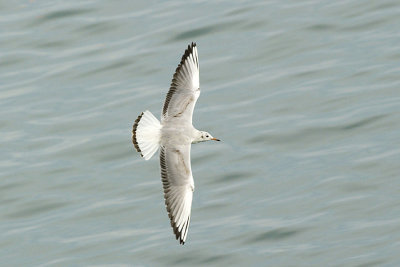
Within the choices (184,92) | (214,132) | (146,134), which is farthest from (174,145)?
(214,132)

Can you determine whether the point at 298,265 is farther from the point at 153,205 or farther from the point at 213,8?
the point at 213,8

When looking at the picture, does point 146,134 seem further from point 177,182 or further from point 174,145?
point 177,182

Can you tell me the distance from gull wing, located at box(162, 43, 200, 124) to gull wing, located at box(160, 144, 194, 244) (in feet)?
1.37

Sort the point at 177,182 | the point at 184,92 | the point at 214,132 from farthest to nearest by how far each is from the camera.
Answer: the point at 214,132 < the point at 184,92 < the point at 177,182

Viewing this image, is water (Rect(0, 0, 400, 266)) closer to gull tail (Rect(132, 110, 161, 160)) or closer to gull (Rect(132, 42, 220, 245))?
gull (Rect(132, 42, 220, 245))

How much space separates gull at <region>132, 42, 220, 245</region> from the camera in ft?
38.5

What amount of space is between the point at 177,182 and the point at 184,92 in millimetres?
1069

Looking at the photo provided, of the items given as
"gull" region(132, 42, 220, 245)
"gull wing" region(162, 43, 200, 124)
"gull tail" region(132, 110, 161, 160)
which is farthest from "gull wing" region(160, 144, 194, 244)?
"gull wing" region(162, 43, 200, 124)

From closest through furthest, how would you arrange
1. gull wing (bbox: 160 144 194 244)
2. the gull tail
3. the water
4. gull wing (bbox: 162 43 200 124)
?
the gull tail, gull wing (bbox: 160 144 194 244), gull wing (bbox: 162 43 200 124), the water

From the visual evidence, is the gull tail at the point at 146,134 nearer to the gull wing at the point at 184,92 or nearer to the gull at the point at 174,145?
the gull at the point at 174,145

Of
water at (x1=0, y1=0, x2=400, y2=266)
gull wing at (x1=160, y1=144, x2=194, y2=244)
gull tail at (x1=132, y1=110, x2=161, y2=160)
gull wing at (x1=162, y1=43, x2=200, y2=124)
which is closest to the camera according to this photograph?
gull tail at (x1=132, y1=110, x2=161, y2=160)

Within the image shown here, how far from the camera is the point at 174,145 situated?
11.8 metres

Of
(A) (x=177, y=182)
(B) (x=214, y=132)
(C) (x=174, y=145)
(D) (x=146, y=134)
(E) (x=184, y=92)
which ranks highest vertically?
(E) (x=184, y=92)

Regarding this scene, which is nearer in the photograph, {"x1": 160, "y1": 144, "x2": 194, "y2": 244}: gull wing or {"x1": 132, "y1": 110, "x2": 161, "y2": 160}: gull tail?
{"x1": 132, "y1": 110, "x2": 161, "y2": 160}: gull tail
